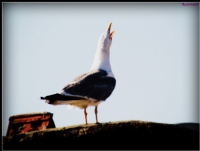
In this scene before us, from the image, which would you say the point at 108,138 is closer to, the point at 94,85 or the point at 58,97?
the point at 58,97

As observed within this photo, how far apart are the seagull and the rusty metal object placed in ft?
0.95

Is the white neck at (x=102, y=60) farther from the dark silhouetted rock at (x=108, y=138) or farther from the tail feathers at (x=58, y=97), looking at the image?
the dark silhouetted rock at (x=108, y=138)

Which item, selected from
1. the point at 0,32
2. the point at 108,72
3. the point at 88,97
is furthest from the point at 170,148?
the point at 0,32

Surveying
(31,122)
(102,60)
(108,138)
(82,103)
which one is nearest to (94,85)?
(82,103)

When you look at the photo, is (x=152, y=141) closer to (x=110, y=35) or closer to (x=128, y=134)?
(x=128, y=134)

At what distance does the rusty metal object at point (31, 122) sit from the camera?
24.8ft

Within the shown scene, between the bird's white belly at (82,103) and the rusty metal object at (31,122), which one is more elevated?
the bird's white belly at (82,103)

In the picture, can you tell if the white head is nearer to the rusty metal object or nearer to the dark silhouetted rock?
the rusty metal object

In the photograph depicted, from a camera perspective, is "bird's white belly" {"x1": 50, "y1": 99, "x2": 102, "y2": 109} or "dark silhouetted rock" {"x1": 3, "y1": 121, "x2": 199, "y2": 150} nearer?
"dark silhouetted rock" {"x1": 3, "y1": 121, "x2": 199, "y2": 150}

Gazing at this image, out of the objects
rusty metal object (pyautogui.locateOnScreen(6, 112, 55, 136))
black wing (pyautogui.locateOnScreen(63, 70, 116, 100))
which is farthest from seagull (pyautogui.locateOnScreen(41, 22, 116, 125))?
rusty metal object (pyautogui.locateOnScreen(6, 112, 55, 136))

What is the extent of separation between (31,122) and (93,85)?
1485 mm

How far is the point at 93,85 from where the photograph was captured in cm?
838

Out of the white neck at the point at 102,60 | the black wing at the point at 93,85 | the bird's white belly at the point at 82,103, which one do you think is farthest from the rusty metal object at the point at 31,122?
the white neck at the point at 102,60

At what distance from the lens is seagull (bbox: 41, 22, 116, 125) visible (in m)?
7.87
